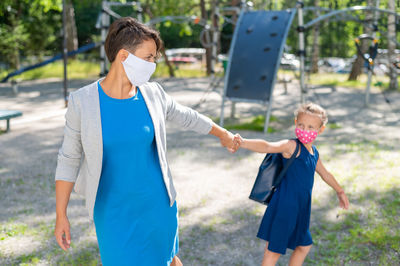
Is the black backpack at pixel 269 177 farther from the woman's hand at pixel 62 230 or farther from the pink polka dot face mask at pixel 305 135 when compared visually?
the woman's hand at pixel 62 230

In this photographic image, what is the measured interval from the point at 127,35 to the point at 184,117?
0.57m

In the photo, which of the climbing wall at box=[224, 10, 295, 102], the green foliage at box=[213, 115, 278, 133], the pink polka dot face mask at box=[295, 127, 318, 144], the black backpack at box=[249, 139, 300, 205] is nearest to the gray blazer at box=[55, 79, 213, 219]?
the black backpack at box=[249, 139, 300, 205]

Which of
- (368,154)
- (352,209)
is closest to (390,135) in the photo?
(368,154)

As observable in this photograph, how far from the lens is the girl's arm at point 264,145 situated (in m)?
2.65

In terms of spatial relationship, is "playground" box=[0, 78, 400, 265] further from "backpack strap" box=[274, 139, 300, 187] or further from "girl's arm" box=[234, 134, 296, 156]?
"girl's arm" box=[234, 134, 296, 156]

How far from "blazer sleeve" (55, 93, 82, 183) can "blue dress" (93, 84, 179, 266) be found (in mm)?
124

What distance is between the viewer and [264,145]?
2.65m

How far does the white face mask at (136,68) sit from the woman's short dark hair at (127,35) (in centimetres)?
5

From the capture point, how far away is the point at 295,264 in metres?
2.93

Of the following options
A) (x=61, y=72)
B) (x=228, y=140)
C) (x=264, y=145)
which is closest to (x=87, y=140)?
(x=228, y=140)

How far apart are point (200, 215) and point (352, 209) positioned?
163 centimetres

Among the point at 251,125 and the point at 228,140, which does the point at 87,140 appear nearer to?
the point at 228,140

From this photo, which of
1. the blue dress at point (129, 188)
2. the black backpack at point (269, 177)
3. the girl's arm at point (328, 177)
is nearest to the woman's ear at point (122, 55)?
the blue dress at point (129, 188)

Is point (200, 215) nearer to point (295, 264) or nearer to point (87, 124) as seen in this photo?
point (295, 264)
